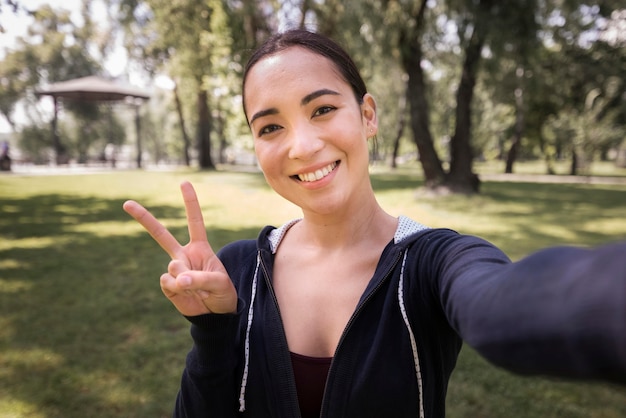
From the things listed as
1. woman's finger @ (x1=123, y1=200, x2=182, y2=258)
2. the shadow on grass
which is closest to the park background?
the shadow on grass

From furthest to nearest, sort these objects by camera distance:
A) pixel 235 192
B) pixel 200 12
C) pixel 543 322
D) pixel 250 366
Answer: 1. pixel 200 12
2. pixel 235 192
3. pixel 250 366
4. pixel 543 322

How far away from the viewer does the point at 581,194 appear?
14023mm

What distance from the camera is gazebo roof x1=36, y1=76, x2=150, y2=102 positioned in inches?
940

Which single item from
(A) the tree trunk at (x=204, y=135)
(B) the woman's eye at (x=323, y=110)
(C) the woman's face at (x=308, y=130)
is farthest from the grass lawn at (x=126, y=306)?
(A) the tree trunk at (x=204, y=135)

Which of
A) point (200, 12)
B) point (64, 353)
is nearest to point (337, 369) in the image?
point (64, 353)

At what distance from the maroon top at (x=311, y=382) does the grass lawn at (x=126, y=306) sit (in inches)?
28.7

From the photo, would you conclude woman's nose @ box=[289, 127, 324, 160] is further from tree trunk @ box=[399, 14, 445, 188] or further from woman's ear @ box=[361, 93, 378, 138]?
tree trunk @ box=[399, 14, 445, 188]

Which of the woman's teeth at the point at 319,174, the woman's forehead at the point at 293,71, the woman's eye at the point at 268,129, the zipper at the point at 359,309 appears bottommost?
the zipper at the point at 359,309

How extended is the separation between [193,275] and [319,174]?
0.48 metres

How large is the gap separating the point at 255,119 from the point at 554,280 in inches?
38.5

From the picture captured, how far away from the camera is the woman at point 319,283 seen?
1.12 meters

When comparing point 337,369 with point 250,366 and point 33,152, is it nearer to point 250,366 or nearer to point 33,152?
point 250,366

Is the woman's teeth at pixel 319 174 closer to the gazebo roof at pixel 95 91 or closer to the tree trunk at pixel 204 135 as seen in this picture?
the tree trunk at pixel 204 135

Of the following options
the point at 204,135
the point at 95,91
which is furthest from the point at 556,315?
the point at 95,91
